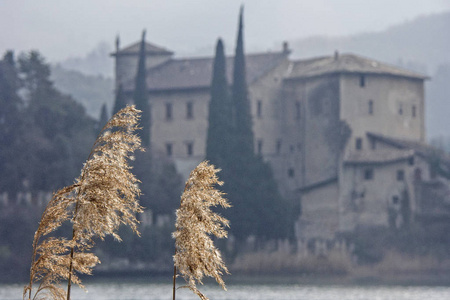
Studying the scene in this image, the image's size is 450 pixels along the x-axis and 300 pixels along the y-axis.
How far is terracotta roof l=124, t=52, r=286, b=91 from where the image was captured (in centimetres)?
5356

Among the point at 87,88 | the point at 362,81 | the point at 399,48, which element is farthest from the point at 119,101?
the point at 399,48

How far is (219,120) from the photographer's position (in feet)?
151

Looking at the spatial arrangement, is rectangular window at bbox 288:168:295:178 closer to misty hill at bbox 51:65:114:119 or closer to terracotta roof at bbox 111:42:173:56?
terracotta roof at bbox 111:42:173:56

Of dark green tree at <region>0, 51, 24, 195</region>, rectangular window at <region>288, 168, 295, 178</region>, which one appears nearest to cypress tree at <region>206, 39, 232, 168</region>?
rectangular window at <region>288, 168, 295, 178</region>

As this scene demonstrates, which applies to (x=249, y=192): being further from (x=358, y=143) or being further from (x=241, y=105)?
(x=358, y=143)

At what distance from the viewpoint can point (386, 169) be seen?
153ft

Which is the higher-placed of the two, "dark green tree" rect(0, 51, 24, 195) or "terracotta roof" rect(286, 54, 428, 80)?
"terracotta roof" rect(286, 54, 428, 80)

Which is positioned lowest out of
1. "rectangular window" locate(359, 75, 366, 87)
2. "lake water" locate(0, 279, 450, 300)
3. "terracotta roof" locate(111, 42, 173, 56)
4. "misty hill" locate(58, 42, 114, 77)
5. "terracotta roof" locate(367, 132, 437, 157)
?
"lake water" locate(0, 279, 450, 300)

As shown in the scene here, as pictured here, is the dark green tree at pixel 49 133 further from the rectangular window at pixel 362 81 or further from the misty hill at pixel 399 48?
the misty hill at pixel 399 48

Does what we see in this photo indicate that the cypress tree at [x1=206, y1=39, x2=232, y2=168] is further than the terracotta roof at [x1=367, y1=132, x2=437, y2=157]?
No

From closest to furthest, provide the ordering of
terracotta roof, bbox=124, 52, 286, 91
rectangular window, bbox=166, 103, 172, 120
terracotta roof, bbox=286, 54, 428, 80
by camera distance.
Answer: terracotta roof, bbox=286, 54, 428, 80 < terracotta roof, bbox=124, 52, 286, 91 < rectangular window, bbox=166, 103, 172, 120

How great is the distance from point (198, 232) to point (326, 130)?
42.3 meters

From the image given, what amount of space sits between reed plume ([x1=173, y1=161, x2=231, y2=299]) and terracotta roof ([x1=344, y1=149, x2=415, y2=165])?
3973cm

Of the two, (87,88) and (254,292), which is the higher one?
(87,88)
